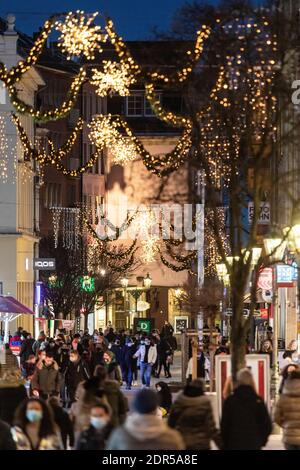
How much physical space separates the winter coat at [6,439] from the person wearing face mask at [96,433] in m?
0.87

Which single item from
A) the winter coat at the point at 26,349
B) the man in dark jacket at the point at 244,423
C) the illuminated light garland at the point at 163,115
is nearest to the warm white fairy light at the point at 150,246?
the winter coat at the point at 26,349

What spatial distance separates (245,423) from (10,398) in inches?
259

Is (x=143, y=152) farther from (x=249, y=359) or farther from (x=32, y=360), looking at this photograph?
(x=249, y=359)

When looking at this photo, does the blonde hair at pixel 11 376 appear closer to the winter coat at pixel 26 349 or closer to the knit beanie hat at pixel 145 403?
the knit beanie hat at pixel 145 403

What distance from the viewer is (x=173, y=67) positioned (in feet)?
94.2

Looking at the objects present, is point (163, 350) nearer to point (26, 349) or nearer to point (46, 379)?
point (26, 349)

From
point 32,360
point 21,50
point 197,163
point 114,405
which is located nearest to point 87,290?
point 21,50

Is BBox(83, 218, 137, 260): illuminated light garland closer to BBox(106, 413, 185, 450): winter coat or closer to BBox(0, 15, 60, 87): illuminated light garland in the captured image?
BBox(0, 15, 60, 87): illuminated light garland

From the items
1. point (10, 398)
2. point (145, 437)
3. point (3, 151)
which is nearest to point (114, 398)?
point (10, 398)

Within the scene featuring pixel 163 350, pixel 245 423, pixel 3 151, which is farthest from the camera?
pixel 3 151

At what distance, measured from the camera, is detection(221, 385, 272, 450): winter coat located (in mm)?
18203

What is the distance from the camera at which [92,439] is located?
17188 millimetres

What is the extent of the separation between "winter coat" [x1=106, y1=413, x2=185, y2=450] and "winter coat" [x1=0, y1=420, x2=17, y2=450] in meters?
2.27

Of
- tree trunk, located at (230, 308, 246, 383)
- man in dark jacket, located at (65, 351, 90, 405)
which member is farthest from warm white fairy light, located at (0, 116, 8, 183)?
tree trunk, located at (230, 308, 246, 383)
